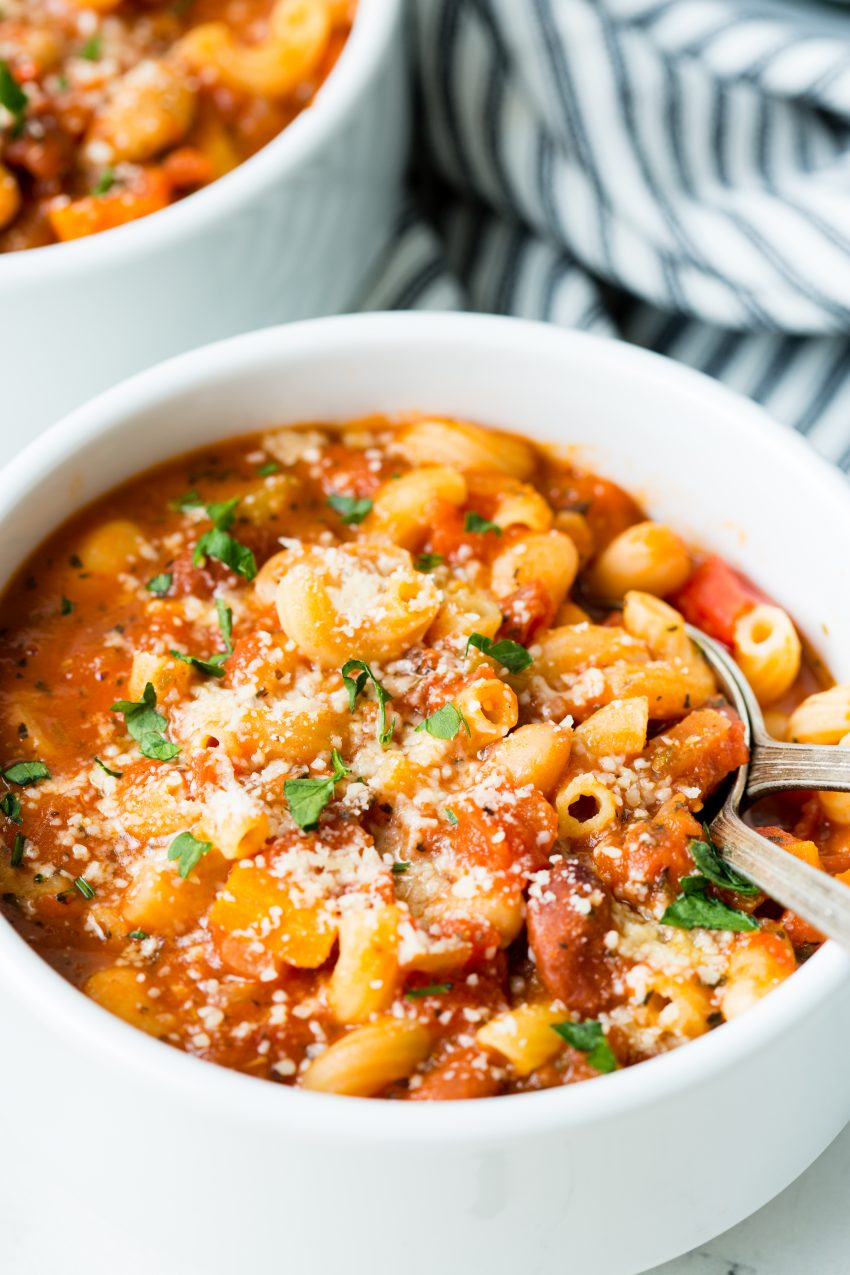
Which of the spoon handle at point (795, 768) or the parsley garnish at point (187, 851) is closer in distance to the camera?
the parsley garnish at point (187, 851)

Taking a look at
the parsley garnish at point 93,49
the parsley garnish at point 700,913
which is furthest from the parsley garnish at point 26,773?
the parsley garnish at point 93,49

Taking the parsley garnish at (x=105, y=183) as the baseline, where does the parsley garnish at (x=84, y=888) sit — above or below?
below

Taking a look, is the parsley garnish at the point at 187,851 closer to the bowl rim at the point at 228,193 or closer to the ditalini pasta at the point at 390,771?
the ditalini pasta at the point at 390,771

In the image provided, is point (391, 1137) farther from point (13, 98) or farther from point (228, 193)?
point (13, 98)

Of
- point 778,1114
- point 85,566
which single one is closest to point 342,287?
point 85,566

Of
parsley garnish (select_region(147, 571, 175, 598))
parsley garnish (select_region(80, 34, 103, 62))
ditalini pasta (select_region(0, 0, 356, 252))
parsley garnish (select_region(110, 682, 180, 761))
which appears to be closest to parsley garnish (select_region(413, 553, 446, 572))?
parsley garnish (select_region(147, 571, 175, 598))

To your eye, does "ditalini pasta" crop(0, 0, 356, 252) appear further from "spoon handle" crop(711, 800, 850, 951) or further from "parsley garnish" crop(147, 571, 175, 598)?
"spoon handle" crop(711, 800, 850, 951)
